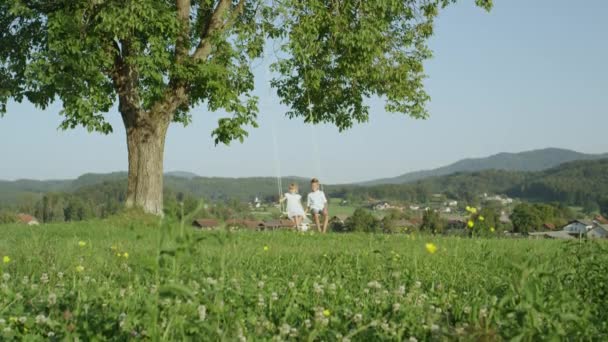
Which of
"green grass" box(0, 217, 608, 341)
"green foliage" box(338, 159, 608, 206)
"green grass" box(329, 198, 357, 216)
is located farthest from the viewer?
"green foliage" box(338, 159, 608, 206)

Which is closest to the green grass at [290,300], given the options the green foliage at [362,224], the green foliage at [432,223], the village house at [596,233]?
the village house at [596,233]

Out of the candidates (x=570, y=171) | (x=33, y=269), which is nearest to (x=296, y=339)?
(x=33, y=269)

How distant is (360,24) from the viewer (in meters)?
20.8

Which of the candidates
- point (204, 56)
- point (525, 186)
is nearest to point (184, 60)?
point (204, 56)

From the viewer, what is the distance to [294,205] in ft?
67.4

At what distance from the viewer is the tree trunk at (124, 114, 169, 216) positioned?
21.0m

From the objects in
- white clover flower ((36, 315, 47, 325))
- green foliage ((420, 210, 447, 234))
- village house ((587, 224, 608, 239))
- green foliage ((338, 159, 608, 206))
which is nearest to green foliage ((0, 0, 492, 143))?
green foliage ((420, 210, 447, 234))

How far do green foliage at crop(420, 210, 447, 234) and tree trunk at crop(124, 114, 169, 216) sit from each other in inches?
303

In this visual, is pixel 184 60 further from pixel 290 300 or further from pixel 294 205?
pixel 290 300

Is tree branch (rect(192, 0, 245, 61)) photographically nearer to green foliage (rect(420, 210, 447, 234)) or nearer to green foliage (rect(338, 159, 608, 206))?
green foliage (rect(420, 210, 447, 234))

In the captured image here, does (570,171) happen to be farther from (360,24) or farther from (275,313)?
(275,313)

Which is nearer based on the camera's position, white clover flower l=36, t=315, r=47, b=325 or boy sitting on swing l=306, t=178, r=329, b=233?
white clover flower l=36, t=315, r=47, b=325

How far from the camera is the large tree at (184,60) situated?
61.0 feet

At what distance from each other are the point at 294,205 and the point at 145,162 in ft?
14.9
